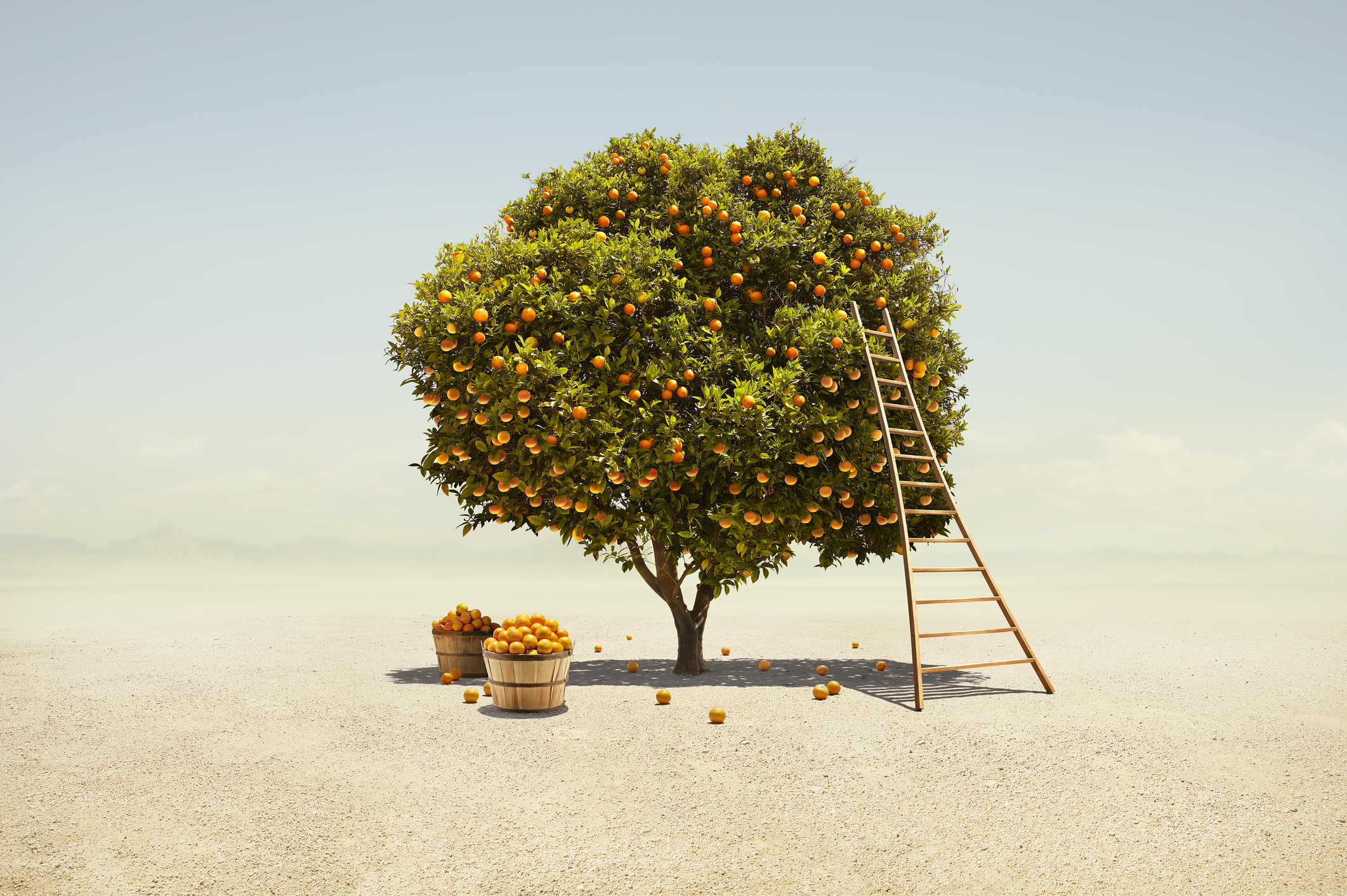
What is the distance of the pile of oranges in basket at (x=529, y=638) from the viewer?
969 cm

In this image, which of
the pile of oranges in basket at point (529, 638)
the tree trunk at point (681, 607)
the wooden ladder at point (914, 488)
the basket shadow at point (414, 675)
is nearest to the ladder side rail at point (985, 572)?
the wooden ladder at point (914, 488)

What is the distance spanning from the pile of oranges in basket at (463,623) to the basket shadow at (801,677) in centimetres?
142

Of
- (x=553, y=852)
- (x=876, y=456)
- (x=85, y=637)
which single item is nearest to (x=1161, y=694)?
(x=876, y=456)

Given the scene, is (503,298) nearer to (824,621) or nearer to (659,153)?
(659,153)

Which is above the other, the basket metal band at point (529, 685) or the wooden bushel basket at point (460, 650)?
the wooden bushel basket at point (460, 650)

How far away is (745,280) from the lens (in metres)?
12.5

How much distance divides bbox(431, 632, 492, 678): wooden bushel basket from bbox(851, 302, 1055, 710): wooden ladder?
225 inches

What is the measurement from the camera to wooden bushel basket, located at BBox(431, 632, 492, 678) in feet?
39.5

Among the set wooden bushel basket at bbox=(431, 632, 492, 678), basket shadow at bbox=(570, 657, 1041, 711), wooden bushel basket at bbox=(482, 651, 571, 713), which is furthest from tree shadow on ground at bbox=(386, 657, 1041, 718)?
wooden bushel basket at bbox=(482, 651, 571, 713)

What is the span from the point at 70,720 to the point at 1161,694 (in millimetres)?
12428

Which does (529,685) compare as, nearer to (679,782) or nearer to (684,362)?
(679,782)

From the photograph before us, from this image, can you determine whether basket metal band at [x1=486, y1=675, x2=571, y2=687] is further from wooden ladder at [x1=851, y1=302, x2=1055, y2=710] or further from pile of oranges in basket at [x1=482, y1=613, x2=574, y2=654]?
wooden ladder at [x1=851, y1=302, x2=1055, y2=710]

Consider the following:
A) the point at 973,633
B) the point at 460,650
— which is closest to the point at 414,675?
the point at 460,650

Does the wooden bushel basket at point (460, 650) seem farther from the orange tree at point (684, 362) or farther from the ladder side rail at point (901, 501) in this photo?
the ladder side rail at point (901, 501)
